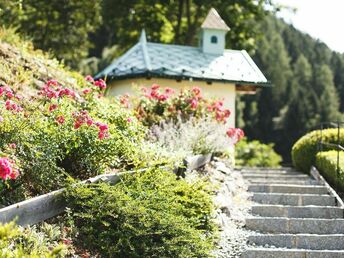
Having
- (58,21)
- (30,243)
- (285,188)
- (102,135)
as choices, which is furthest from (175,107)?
(58,21)

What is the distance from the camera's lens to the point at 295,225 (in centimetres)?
832

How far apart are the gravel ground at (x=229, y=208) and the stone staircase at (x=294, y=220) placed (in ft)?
0.52

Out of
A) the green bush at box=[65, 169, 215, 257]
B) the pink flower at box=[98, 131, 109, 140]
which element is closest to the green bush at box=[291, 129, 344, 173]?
the green bush at box=[65, 169, 215, 257]

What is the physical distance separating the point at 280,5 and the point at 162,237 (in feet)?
66.7

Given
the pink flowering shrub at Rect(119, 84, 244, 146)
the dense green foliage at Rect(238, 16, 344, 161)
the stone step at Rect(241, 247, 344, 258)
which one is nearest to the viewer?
the stone step at Rect(241, 247, 344, 258)

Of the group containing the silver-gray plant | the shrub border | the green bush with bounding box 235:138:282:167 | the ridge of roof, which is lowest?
the green bush with bounding box 235:138:282:167

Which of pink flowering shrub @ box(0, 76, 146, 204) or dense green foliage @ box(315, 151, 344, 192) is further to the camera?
dense green foliage @ box(315, 151, 344, 192)

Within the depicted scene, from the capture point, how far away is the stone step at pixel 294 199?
9586 mm

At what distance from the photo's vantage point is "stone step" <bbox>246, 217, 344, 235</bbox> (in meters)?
8.28

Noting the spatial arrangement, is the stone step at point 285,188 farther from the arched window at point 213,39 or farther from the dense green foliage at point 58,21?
the dense green foliage at point 58,21

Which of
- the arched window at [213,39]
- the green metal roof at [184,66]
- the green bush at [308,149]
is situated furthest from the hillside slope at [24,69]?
the arched window at [213,39]

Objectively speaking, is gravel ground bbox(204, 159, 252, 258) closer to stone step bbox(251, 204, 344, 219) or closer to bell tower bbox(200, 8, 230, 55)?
stone step bbox(251, 204, 344, 219)

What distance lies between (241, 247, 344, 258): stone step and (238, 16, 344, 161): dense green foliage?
45.8 m

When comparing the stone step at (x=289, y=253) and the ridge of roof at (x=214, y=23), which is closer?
the stone step at (x=289, y=253)
